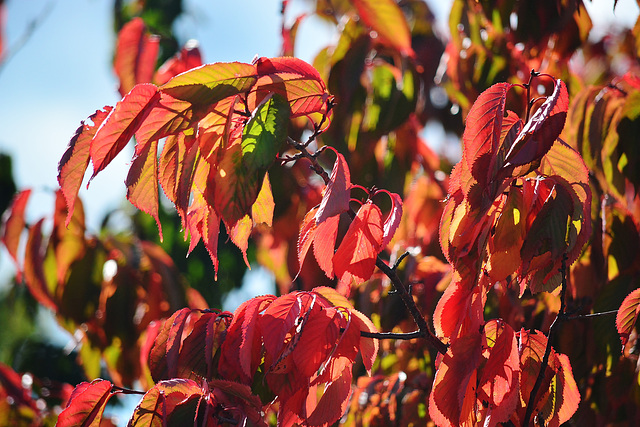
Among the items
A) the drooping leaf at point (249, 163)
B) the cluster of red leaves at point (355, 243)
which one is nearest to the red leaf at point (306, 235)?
the cluster of red leaves at point (355, 243)

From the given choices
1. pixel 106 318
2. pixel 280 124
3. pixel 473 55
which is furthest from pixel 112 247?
pixel 280 124

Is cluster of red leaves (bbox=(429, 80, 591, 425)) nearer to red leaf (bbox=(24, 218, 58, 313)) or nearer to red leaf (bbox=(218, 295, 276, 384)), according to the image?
red leaf (bbox=(218, 295, 276, 384))

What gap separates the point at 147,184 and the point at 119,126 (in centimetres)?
10

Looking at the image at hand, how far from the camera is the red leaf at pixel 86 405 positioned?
708 mm

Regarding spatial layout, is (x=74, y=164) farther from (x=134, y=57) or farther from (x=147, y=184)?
(x=134, y=57)

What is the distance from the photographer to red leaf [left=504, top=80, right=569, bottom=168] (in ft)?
2.02

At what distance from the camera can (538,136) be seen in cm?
62

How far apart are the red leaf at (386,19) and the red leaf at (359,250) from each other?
719mm

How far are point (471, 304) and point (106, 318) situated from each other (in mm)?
1119

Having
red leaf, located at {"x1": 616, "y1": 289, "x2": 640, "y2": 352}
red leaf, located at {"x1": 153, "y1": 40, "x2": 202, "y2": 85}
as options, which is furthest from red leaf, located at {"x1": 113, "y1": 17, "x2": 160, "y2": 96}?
red leaf, located at {"x1": 616, "y1": 289, "x2": 640, "y2": 352}

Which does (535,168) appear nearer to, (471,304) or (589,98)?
(471,304)

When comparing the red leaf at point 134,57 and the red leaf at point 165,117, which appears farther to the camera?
the red leaf at point 134,57

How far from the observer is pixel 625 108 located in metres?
1.06

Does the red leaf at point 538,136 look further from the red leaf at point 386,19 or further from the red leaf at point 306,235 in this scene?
the red leaf at point 386,19
